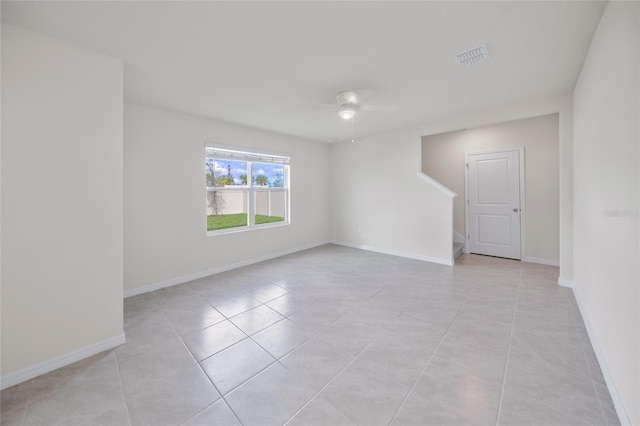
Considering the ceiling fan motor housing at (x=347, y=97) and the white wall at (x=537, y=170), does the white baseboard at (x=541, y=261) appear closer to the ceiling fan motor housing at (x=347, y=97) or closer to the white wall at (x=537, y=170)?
the white wall at (x=537, y=170)

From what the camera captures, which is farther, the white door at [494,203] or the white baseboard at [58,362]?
the white door at [494,203]

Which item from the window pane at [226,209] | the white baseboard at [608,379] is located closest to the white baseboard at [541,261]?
the white baseboard at [608,379]

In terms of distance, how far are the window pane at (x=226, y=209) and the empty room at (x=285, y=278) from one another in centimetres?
41

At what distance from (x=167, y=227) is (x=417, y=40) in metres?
3.67

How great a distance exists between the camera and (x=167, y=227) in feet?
11.4

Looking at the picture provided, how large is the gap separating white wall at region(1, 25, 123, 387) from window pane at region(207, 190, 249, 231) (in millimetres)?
1907

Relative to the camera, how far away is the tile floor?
55.6 inches

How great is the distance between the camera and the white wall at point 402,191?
3170 mm

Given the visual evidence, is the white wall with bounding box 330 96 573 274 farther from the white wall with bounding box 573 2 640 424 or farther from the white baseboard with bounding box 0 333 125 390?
the white baseboard with bounding box 0 333 125 390

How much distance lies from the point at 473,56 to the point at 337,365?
9.21 feet

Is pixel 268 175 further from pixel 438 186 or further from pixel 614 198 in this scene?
pixel 614 198

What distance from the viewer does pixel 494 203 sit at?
4.75m

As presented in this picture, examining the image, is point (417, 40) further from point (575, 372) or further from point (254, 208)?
point (254, 208)

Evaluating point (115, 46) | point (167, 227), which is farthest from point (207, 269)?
point (115, 46)
